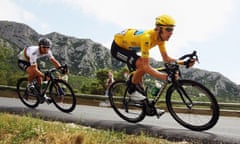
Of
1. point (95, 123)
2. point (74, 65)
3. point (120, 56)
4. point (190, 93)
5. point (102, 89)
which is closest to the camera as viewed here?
point (190, 93)

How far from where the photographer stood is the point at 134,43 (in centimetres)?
682

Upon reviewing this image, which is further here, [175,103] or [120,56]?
[120,56]

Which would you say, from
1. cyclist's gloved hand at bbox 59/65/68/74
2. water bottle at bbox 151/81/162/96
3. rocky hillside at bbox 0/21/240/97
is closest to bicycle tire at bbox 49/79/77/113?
cyclist's gloved hand at bbox 59/65/68/74

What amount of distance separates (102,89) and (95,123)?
4575 cm

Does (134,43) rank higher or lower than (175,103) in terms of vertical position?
higher

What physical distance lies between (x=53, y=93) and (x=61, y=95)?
12.4 inches

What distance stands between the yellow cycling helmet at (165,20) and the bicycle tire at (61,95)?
3.30 m

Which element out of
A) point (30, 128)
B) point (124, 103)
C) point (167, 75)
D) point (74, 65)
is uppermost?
point (74, 65)

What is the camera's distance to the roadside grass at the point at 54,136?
4957mm

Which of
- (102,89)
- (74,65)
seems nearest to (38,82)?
(102,89)

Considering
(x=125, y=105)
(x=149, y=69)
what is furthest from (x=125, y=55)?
(x=125, y=105)

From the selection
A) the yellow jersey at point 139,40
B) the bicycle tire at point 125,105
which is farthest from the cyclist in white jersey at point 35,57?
the yellow jersey at point 139,40

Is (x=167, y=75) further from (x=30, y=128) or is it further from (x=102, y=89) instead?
(x=102, y=89)

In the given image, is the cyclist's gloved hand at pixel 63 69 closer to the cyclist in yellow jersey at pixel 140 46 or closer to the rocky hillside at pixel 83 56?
the cyclist in yellow jersey at pixel 140 46
